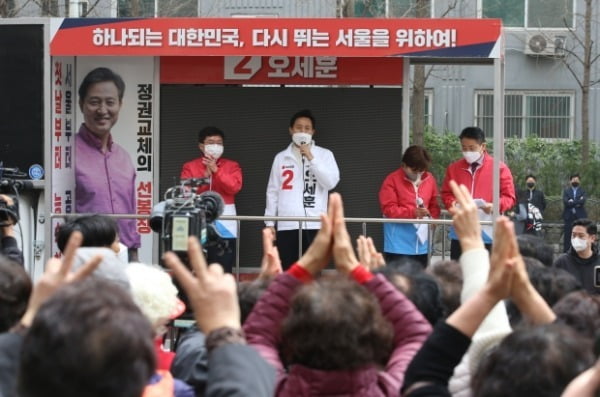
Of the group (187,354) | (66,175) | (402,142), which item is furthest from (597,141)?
(187,354)

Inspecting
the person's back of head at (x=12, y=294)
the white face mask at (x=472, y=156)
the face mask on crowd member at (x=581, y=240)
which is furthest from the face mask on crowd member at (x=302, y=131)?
the person's back of head at (x=12, y=294)

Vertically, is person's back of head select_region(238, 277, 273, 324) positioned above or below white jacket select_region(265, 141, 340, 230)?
below

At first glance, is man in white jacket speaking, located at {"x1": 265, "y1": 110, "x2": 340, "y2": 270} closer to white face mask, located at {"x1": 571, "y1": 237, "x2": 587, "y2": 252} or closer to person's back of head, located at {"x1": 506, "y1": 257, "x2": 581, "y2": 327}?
white face mask, located at {"x1": 571, "y1": 237, "x2": 587, "y2": 252}

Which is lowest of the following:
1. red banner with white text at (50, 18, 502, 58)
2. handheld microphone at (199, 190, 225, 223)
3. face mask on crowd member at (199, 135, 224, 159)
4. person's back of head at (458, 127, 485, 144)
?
handheld microphone at (199, 190, 225, 223)

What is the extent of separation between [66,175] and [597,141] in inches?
922

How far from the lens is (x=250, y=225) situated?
12367 millimetres

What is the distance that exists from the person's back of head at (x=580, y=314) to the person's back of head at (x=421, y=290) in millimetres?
591

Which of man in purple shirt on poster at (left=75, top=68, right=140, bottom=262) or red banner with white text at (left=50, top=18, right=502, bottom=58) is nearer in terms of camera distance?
red banner with white text at (left=50, top=18, right=502, bottom=58)

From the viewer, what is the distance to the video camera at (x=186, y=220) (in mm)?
6059

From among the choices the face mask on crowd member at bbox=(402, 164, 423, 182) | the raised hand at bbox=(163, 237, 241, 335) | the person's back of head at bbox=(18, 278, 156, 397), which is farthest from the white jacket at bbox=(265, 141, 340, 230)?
the person's back of head at bbox=(18, 278, 156, 397)

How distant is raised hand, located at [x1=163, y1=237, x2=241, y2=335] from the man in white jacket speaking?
8.14 meters

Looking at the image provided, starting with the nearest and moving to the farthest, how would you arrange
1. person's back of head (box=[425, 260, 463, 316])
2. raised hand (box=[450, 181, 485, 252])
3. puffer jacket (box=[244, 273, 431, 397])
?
puffer jacket (box=[244, 273, 431, 397])
raised hand (box=[450, 181, 485, 252])
person's back of head (box=[425, 260, 463, 316])

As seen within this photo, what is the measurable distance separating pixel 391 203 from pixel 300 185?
935mm

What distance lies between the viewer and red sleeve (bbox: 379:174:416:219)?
11.5 m
